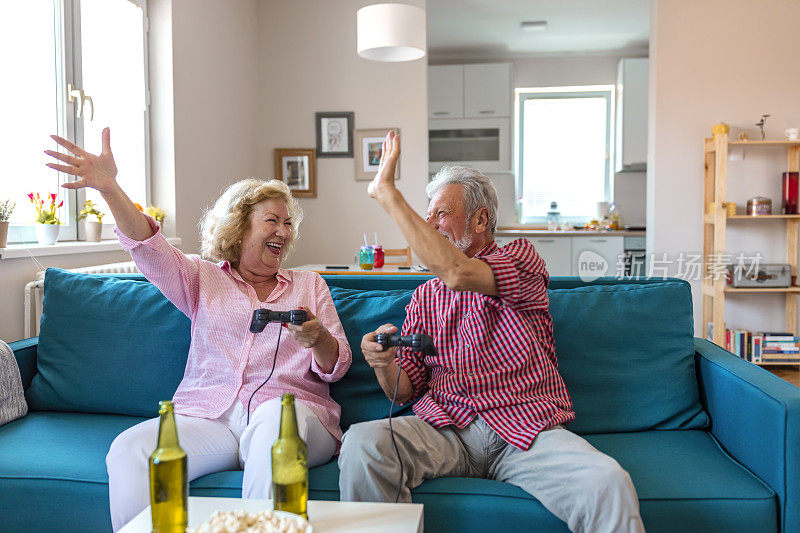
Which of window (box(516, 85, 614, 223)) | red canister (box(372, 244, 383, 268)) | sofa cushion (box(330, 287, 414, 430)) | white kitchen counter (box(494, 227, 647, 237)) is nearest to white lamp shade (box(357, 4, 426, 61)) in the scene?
red canister (box(372, 244, 383, 268))

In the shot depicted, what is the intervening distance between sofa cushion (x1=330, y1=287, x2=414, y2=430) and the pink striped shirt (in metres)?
0.07

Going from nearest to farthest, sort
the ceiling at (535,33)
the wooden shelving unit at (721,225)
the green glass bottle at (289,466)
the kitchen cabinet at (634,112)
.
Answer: the green glass bottle at (289,466) < the wooden shelving unit at (721,225) < the ceiling at (535,33) < the kitchen cabinet at (634,112)

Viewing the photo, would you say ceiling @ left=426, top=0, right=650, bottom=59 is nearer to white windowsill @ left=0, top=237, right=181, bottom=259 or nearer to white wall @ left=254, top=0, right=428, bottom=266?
white wall @ left=254, top=0, right=428, bottom=266

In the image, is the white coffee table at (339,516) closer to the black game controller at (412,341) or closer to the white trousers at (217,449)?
the white trousers at (217,449)

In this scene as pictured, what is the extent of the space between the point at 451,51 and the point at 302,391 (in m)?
5.83

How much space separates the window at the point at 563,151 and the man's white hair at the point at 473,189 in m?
5.53

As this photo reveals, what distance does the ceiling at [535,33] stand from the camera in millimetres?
5621

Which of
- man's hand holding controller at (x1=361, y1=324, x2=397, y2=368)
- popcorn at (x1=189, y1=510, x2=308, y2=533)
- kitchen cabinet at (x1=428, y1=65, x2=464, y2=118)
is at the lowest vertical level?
popcorn at (x1=189, y1=510, x2=308, y2=533)

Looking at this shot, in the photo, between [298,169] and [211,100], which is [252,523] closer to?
[211,100]

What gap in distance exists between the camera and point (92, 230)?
3.18 metres

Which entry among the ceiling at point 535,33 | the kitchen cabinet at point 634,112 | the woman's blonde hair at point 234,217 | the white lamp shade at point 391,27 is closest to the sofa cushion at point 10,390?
the woman's blonde hair at point 234,217

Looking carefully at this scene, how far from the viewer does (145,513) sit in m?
1.20

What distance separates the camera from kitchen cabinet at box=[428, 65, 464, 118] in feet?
22.1

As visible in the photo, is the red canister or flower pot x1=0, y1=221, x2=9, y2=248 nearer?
flower pot x1=0, y1=221, x2=9, y2=248
